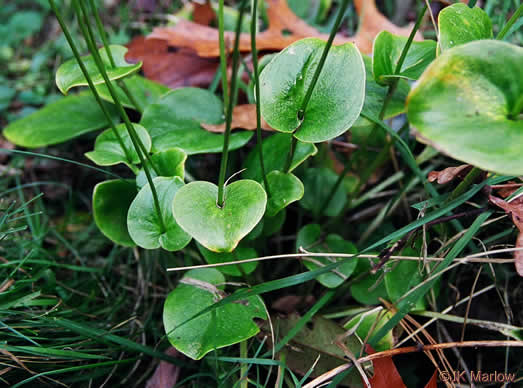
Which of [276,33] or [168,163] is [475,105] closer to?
[168,163]

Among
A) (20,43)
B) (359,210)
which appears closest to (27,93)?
(20,43)

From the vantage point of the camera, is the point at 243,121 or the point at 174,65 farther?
the point at 174,65

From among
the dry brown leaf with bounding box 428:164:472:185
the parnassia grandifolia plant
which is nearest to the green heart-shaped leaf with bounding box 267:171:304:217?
the parnassia grandifolia plant

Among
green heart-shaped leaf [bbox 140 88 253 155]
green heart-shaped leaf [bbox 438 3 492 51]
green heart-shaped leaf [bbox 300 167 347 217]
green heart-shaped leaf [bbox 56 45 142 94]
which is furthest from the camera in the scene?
green heart-shaped leaf [bbox 300 167 347 217]

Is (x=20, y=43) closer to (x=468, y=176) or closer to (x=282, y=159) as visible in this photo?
(x=282, y=159)

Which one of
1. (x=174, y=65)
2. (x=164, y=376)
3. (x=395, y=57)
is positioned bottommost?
(x=164, y=376)

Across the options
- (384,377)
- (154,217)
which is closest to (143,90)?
(154,217)

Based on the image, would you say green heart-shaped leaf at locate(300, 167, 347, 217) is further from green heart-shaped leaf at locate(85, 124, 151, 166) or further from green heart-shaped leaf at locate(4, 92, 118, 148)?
green heart-shaped leaf at locate(4, 92, 118, 148)
